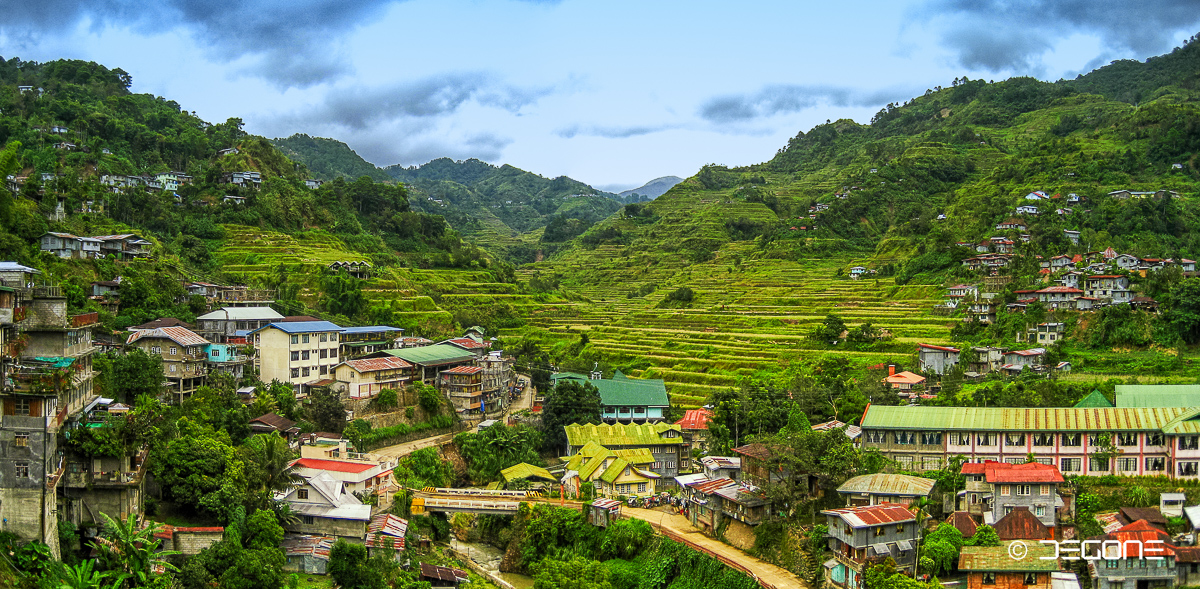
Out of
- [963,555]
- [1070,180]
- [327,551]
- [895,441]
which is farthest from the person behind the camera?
[1070,180]

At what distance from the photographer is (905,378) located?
122 ft

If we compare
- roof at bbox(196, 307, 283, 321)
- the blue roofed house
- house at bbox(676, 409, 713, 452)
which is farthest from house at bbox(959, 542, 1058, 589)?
roof at bbox(196, 307, 283, 321)

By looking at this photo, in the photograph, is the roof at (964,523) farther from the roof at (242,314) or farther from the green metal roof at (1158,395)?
the roof at (242,314)

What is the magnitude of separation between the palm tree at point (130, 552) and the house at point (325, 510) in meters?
4.88

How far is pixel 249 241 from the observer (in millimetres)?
55438

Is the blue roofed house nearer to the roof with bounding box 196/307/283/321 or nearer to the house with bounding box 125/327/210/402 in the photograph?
the roof with bounding box 196/307/283/321

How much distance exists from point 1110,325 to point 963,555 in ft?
69.8

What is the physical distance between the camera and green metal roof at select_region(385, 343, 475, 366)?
41625mm

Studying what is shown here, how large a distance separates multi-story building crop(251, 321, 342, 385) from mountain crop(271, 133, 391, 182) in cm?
9947

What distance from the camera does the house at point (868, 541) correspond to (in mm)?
22422

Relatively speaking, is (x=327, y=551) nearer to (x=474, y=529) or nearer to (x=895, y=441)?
(x=474, y=529)

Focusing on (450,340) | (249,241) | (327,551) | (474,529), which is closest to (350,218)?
(249,241)

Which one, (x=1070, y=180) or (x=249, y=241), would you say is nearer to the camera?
(x=249, y=241)

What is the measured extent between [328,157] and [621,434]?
118966 millimetres
